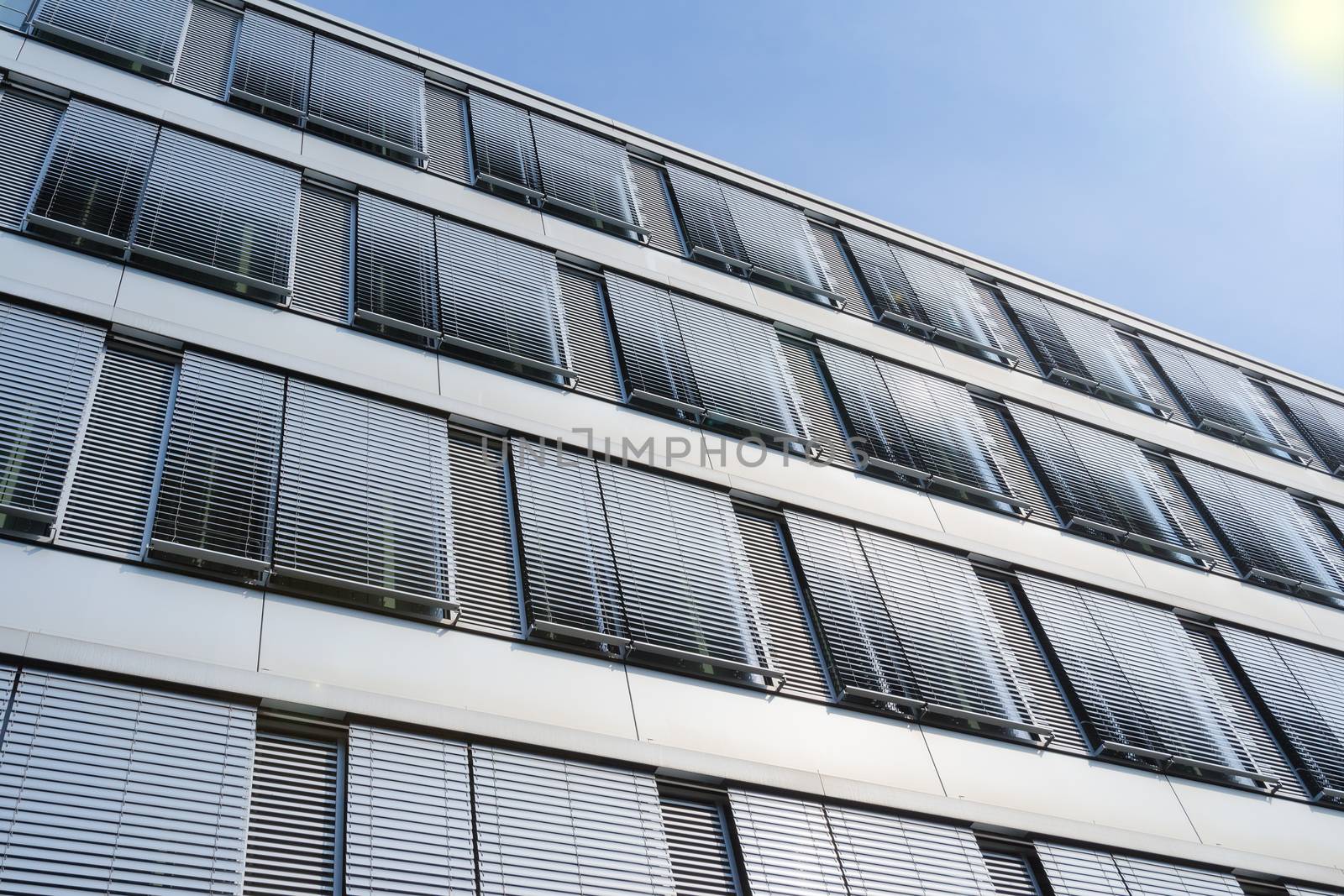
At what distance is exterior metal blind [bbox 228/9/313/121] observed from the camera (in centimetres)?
1661

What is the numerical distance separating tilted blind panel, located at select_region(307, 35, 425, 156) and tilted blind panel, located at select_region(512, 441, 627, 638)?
6.49 metres

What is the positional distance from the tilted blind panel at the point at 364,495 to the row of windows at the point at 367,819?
5.77 ft

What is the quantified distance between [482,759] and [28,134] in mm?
9797

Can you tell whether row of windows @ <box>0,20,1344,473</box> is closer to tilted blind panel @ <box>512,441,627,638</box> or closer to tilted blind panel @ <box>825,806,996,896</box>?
tilted blind panel @ <box>512,441,627,638</box>

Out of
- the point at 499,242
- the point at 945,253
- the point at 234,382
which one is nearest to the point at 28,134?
the point at 234,382

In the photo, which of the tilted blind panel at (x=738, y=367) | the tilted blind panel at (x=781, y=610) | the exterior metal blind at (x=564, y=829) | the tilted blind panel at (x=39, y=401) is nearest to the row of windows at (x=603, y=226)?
the tilted blind panel at (x=738, y=367)

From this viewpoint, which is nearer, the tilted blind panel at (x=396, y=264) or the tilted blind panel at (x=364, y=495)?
the tilted blind panel at (x=364, y=495)

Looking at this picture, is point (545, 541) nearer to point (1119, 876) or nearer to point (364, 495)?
point (364, 495)

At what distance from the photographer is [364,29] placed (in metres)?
19.5

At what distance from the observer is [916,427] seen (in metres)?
18.1

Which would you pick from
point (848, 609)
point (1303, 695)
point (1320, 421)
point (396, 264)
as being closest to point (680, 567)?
point (848, 609)

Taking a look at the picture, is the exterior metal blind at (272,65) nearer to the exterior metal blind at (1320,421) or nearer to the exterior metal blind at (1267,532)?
the exterior metal blind at (1267,532)

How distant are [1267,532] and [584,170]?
45.4 ft

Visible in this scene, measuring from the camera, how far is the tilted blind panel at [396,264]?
47.5 ft
